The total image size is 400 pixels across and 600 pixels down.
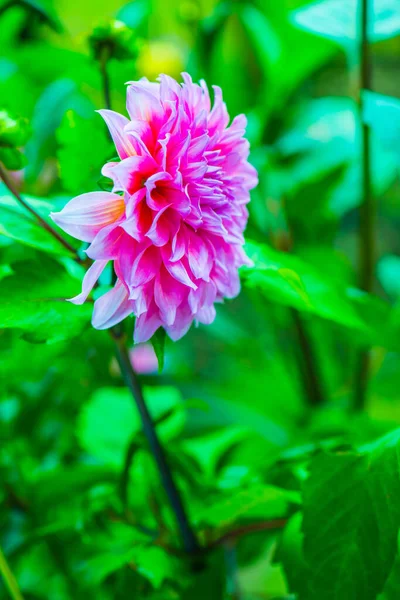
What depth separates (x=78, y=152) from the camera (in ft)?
1.12

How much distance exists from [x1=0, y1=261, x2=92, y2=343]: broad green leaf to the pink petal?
50 millimetres

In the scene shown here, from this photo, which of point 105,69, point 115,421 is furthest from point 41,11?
point 115,421

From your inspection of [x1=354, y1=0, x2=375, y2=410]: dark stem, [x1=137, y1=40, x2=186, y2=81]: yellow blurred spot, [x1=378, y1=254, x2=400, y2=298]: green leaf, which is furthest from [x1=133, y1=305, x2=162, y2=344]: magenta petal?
[x1=137, y1=40, x2=186, y2=81]: yellow blurred spot

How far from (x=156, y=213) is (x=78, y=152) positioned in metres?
0.11

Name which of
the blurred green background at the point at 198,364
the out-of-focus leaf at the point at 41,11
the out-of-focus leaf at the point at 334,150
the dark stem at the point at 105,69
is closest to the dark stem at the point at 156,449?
the blurred green background at the point at 198,364

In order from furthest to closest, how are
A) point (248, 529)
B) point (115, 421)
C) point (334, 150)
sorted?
point (334, 150) < point (115, 421) < point (248, 529)

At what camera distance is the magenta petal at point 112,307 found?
0.85 feet

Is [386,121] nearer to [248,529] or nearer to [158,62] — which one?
[248,529]

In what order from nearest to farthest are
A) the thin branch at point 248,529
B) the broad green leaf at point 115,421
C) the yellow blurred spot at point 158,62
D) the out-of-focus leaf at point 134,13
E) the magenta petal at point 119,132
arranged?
1. the magenta petal at point 119,132
2. the thin branch at point 248,529
3. the broad green leaf at point 115,421
4. the out-of-focus leaf at point 134,13
5. the yellow blurred spot at point 158,62

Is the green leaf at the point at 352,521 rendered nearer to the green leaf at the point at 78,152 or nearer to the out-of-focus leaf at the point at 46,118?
the green leaf at the point at 78,152

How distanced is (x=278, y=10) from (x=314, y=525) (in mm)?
930

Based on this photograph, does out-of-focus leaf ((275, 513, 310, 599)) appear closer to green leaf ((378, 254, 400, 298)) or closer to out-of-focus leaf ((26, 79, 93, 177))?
green leaf ((378, 254, 400, 298))

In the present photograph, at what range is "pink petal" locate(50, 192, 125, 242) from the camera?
246mm

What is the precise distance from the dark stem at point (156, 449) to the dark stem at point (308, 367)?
1.00 feet
